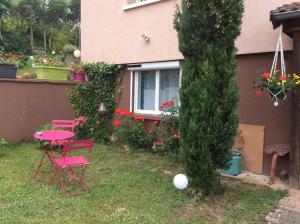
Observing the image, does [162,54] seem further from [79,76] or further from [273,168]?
[273,168]

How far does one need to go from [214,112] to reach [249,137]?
224 centimetres

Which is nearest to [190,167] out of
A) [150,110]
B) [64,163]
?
[64,163]

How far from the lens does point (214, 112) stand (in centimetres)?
442

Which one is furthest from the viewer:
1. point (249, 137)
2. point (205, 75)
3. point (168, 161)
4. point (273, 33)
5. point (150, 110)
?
point (150, 110)

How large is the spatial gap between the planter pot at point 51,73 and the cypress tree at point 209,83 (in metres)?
6.03

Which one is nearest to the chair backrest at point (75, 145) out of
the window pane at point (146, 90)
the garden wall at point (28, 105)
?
the window pane at point (146, 90)

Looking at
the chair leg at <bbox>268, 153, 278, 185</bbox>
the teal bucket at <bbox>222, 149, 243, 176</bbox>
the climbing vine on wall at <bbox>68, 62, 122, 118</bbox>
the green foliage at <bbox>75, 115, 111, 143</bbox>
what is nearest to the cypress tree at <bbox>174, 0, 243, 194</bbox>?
the chair leg at <bbox>268, 153, 278, 185</bbox>

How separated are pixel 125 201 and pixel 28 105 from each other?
5444 mm

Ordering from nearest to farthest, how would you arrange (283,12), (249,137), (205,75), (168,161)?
1. (205,75)
2. (283,12)
3. (249,137)
4. (168,161)

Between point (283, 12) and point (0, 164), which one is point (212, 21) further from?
point (0, 164)

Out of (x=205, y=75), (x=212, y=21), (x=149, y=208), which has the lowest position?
(x=149, y=208)

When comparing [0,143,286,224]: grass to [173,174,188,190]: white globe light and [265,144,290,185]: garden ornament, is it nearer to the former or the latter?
[173,174,188,190]: white globe light

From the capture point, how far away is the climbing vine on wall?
9312 mm

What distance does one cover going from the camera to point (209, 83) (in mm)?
4406
